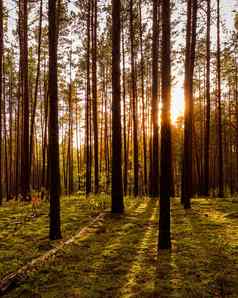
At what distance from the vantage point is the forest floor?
17.5ft

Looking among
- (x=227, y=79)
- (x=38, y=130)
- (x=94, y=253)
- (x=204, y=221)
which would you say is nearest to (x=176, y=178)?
(x=38, y=130)

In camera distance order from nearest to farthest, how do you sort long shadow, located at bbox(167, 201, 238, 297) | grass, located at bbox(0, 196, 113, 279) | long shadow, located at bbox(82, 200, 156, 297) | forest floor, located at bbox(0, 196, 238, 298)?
long shadow, located at bbox(167, 201, 238, 297), forest floor, located at bbox(0, 196, 238, 298), long shadow, located at bbox(82, 200, 156, 297), grass, located at bbox(0, 196, 113, 279)

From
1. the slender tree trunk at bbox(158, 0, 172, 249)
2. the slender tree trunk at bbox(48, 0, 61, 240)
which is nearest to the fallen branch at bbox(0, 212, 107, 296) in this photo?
the slender tree trunk at bbox(48, 0, 61, 240)

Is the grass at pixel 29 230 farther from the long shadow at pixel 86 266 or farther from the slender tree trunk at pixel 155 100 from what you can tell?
the slender tree trunk at pixel 155 100

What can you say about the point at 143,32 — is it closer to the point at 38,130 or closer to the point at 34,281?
the point at 34,281

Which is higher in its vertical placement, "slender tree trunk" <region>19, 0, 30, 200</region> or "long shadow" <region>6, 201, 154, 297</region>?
"slender tree trunk" <region>19, 0, 30, 200</region>

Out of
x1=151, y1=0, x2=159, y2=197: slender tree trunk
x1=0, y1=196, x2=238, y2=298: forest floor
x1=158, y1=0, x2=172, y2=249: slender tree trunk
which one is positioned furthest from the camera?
x1=151, y1=0, x2=159, y2=197: slender tree trunk

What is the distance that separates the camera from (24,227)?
1065 cm

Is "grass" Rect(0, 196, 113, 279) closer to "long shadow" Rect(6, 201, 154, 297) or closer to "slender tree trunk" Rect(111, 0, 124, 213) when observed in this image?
"long shadow" Rect(6, 201, 154, 297)

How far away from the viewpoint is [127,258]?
6.91 meters

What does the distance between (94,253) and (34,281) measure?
1.79m

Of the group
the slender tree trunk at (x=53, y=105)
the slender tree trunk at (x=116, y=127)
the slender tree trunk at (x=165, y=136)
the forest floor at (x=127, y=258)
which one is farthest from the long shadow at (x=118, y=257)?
the slender tree trunk at (x=53, y=105)

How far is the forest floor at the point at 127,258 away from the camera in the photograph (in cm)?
535

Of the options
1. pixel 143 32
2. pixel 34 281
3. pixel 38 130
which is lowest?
pixel 34 281
